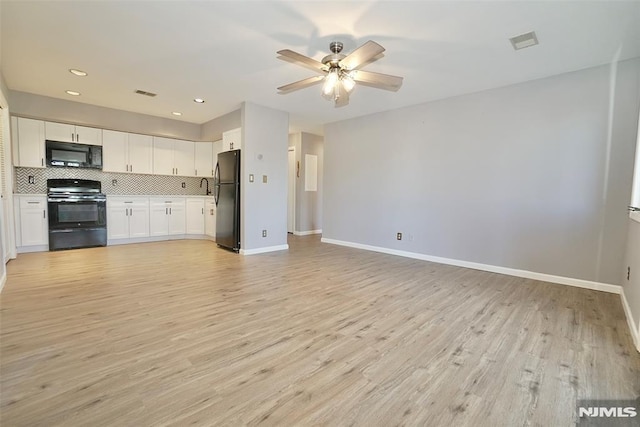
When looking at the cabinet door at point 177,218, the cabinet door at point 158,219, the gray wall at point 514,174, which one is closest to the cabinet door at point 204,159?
the cabinet door at point 177,218

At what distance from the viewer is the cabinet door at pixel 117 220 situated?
554 cm

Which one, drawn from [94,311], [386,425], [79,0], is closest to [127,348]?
[94,311]

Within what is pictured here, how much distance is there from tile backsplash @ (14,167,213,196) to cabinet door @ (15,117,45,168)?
0.26 meters

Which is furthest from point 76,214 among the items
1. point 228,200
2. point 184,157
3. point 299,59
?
point 299,59

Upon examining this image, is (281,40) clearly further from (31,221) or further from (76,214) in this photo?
(31,221)

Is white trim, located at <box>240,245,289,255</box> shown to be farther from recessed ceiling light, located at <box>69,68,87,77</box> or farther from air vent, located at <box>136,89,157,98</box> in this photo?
recessed ceiling light, located at <box>69,68,87,77</box>

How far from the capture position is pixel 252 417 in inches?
54.3

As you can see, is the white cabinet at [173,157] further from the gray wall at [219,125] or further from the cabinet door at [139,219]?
the cabinet door at [139,219]

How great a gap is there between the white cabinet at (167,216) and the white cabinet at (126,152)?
2.29 feet

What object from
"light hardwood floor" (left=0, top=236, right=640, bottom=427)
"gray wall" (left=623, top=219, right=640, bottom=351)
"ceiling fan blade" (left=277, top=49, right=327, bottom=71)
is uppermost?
"ceiling fan blade" (left=277, top=49, right=327, bottom=71)

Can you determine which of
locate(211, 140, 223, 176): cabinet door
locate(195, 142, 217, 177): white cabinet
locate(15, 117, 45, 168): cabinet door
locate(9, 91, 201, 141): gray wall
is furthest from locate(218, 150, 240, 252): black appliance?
locate(15, 117, 45, 168): cabinet door

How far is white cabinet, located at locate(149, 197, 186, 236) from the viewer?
607cm

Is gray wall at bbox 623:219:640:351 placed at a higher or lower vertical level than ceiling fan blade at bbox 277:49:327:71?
lower

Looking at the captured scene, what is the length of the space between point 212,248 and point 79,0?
3986 millimetres
